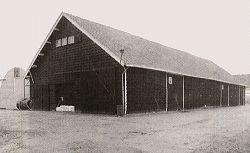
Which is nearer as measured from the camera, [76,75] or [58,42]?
[76,75]

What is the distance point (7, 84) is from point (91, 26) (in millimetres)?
12853

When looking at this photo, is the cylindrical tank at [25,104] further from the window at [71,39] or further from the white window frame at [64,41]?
the window at [71,39]

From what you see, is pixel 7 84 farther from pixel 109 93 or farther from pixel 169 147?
pixel 169 147

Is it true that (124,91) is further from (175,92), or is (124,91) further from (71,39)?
(175,92)

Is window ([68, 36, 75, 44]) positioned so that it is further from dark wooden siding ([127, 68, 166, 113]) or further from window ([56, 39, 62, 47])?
dark wooden siding ([127, 68, 166, 113])

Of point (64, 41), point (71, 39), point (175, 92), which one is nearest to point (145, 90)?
point (175, 92)

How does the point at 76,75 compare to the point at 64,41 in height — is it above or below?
below

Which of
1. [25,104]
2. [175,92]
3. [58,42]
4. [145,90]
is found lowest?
[25,104]

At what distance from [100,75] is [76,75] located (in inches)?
95.6

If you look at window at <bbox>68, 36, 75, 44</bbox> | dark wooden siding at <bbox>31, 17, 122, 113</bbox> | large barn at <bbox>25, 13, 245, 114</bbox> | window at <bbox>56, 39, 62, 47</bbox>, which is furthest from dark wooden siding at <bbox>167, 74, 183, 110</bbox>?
window at <bbox>56, 39, 62, 47</bbox>

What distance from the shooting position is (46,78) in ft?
75.3

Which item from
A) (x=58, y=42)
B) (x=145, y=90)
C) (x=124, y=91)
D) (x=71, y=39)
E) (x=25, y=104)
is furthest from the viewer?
(x=25, y=104)

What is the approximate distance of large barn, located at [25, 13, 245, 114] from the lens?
17812 mm

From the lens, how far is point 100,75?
18.7m
